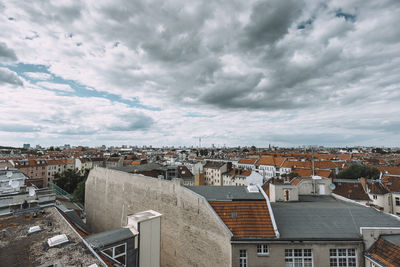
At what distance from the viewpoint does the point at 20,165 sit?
56.5m

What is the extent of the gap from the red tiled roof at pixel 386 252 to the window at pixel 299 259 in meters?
3.61

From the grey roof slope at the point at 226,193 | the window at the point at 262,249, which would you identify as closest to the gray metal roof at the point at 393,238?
the window at the point at 262,249

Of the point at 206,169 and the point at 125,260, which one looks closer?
the point at 125,260

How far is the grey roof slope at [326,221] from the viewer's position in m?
12.4

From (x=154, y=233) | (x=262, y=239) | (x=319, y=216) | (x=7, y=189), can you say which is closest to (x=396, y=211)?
(x=319, y=216)

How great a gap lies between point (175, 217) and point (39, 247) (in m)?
10.8

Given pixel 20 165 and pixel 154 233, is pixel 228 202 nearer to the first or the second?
pixel 154 233

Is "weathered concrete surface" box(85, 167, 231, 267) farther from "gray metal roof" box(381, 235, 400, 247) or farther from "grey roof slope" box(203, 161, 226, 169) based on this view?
"grey roof slope" box(203, 161, 226, 169)

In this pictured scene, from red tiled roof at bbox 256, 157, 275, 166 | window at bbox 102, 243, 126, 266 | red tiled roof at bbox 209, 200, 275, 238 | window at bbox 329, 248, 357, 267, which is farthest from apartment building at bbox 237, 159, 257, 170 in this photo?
window at bbox 102, 243, 126, 266

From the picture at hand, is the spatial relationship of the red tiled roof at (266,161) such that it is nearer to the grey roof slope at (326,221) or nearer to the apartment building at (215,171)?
the apartment building at (215,171)

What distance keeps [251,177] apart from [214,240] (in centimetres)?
3652

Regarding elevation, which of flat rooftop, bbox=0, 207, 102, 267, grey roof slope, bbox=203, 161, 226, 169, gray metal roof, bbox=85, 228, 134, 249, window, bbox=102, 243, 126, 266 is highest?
flat rooftop, bbox=0, 207, 102, 267

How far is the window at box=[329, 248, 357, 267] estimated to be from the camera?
12.3 meters

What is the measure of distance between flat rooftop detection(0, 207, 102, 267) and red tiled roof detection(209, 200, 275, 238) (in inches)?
332
